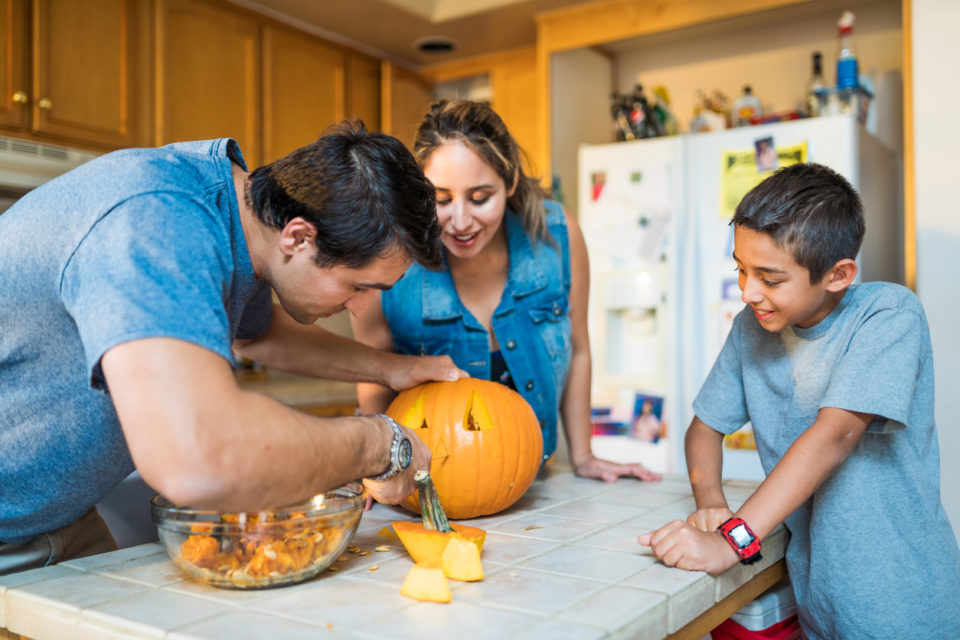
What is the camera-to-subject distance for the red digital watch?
36.0 inches

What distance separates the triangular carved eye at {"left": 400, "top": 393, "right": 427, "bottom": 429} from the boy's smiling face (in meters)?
0.50

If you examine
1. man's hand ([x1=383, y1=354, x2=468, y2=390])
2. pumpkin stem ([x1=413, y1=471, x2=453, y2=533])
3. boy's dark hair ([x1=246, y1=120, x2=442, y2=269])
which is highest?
boy's dark hair ([x1=246, y1=120, x2=442, y2=269])

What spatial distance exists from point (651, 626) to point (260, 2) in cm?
319

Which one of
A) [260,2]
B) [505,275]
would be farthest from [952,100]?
[260,2]

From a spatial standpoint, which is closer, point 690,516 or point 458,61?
point 690,516

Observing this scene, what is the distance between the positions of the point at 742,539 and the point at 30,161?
2.45 metres

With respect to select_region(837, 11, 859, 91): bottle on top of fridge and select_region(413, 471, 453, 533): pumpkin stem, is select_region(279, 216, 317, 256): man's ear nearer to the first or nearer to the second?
select_region(413, 471, 453, 533): pumpkin stem

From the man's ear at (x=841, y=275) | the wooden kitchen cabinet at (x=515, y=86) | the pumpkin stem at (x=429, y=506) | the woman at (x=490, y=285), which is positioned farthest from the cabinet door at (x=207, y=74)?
the man's ear at (x=841, y=275)

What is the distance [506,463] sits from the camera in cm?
112

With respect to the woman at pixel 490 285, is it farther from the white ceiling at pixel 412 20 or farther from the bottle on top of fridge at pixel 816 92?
the white ceiling at pixel 412 20

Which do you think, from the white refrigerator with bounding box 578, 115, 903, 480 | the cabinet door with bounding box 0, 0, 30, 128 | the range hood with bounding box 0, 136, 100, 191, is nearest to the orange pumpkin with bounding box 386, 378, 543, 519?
the white refrigerator with bounding box 578, 115, 903, 480

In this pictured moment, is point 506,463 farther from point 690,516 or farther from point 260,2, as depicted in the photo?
point 260,2

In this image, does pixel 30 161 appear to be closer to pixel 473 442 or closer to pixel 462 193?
pixel 462 193

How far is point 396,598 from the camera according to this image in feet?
2.51
